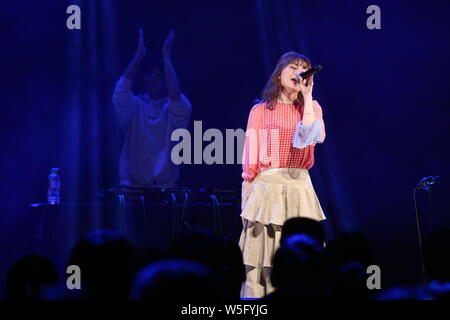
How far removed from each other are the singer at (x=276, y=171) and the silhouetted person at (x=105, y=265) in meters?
1.71

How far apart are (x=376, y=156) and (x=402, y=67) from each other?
811mm

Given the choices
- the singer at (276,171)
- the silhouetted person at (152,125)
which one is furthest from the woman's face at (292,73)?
the silhouetted person at (152,125)

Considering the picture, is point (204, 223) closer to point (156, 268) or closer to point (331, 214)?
point (331, 214)

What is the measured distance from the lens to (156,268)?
1.39 meters

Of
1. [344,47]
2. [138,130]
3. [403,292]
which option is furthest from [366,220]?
[403,292]

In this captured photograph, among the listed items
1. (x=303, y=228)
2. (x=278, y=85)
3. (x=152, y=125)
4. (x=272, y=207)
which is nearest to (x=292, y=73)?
(x=278, y=85)

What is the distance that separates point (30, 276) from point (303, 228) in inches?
39.9

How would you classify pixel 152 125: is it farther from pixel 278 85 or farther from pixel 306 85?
pixel 306 85

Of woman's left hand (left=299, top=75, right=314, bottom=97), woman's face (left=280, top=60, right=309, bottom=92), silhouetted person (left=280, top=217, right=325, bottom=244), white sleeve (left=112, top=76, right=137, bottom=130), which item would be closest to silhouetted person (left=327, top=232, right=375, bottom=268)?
silhouetted person (left=280, top=217, right=325, bottom=244)

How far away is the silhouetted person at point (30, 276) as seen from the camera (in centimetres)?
209

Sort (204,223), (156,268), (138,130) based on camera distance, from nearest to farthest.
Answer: (156,268) < (204,223) < (138,130)

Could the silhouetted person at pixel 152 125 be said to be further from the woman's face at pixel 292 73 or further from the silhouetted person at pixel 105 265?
the silhouetted person at pixel 105 265

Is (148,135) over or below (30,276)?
over

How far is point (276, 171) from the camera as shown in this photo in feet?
11.8
